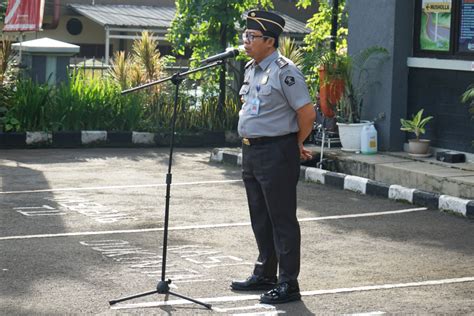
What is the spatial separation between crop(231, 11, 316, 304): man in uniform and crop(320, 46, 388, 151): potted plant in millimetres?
6923

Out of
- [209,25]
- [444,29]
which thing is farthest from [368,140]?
[209,25]

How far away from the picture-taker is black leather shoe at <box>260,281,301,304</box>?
7660 mm

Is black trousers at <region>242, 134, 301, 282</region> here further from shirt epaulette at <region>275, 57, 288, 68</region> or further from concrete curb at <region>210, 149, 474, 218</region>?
concrete curb at <region>210, 149, 474, 218</region>

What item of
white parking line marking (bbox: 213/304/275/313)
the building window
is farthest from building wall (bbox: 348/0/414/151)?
white parking line marking (bbox: 213/304/275/313)

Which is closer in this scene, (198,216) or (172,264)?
(172,264)

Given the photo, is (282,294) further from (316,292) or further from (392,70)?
(392,70)

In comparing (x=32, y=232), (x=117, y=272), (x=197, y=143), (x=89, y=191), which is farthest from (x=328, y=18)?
(x=117, y=272)

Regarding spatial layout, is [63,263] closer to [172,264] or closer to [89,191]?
[172,264]

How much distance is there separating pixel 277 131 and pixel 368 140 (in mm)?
6829

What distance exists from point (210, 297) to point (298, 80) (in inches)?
64.2

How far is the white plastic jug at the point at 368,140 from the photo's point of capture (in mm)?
14523

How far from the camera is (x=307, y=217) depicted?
1127 centimetres

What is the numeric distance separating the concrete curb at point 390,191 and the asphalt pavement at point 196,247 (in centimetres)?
11

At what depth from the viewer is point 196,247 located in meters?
9.66
